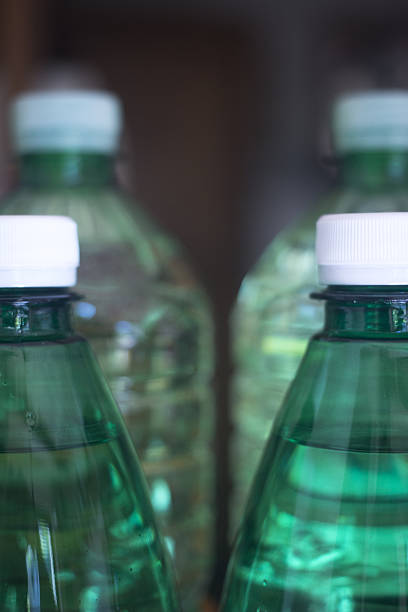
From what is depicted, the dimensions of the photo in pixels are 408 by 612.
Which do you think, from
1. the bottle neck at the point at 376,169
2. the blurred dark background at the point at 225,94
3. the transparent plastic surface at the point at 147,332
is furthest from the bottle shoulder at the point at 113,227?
the blurred dark background at the point at 225,94

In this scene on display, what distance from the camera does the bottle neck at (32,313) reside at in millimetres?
349

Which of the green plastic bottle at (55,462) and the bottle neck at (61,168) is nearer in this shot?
the green plastic bottle at (55,462)

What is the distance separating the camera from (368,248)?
0.33m

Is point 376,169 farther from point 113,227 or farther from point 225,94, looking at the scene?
point 225,94

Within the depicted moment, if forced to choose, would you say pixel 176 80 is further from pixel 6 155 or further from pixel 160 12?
pixel 6 155

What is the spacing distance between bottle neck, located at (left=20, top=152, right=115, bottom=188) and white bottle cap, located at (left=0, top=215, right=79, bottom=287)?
0.30 m

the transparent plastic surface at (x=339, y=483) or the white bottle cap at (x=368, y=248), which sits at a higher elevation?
the white bottle cap at (x=368, y=248)

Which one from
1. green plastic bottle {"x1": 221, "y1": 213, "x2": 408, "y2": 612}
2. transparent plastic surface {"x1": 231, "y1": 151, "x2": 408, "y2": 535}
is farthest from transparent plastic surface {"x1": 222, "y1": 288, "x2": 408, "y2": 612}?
transparent plastic surface {"x1": 231, "y1": 151, "x2": 408, "y2": 535}

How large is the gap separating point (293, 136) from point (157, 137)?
1.00ft

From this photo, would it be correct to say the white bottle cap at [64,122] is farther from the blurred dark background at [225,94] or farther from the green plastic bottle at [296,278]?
the blurred dark background at [225,94]

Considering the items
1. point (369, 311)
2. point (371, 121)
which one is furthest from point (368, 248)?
point (371, 121)

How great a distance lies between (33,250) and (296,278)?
1.29ft

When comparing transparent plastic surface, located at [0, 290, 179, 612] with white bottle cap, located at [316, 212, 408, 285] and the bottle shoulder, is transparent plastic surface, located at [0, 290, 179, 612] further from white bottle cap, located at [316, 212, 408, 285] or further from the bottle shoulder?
the bottle shoulder

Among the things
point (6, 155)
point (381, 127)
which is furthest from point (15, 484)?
point (6, 155)
